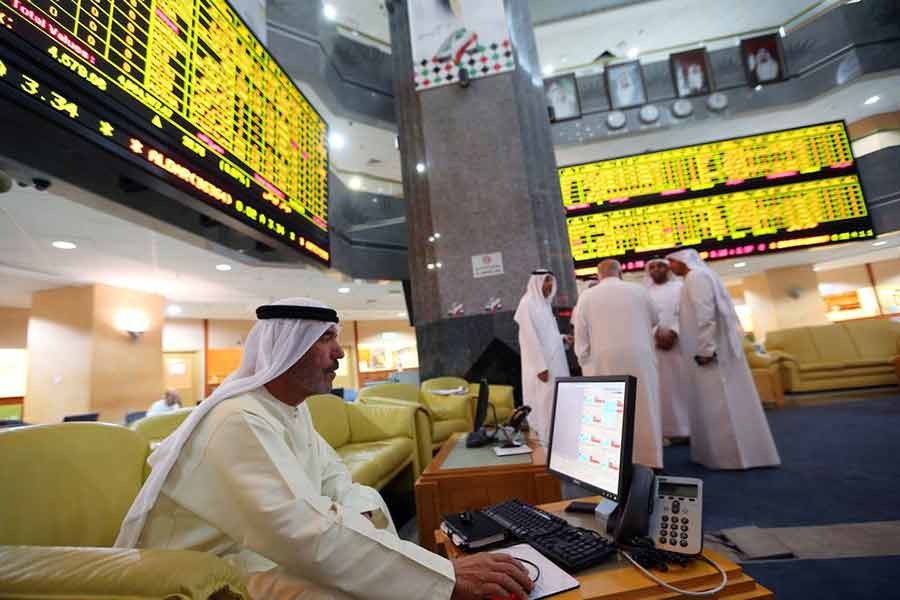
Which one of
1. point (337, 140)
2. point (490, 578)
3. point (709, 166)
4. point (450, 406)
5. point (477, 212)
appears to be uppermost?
point (337, 140)

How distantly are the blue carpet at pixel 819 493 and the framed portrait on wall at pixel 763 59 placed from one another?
5754mm

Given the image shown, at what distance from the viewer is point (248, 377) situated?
1271 mm

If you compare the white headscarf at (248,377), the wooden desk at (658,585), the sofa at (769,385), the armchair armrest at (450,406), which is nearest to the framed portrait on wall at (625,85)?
the sofa at (769,385)

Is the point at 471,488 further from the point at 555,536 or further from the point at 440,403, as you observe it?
the point at 440,403

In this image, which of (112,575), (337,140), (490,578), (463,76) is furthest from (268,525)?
(337,140)

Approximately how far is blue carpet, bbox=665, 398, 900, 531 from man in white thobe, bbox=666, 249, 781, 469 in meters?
0.13

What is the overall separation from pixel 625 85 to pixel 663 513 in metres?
8.14

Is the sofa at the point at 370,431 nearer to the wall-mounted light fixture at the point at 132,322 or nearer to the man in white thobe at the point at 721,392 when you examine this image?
the man in white thobe at the point at 721,392

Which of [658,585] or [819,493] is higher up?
[658,585]

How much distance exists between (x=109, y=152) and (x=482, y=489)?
2.43m

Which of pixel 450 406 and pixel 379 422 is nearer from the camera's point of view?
pixel 379 422

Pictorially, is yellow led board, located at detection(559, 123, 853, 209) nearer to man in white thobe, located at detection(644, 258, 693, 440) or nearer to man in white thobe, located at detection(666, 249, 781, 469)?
man in white thobe, located at detection(644, 258, 693, 440)

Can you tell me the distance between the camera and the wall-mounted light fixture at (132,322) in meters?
7.51

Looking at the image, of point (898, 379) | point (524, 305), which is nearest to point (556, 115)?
point (524, 305)
